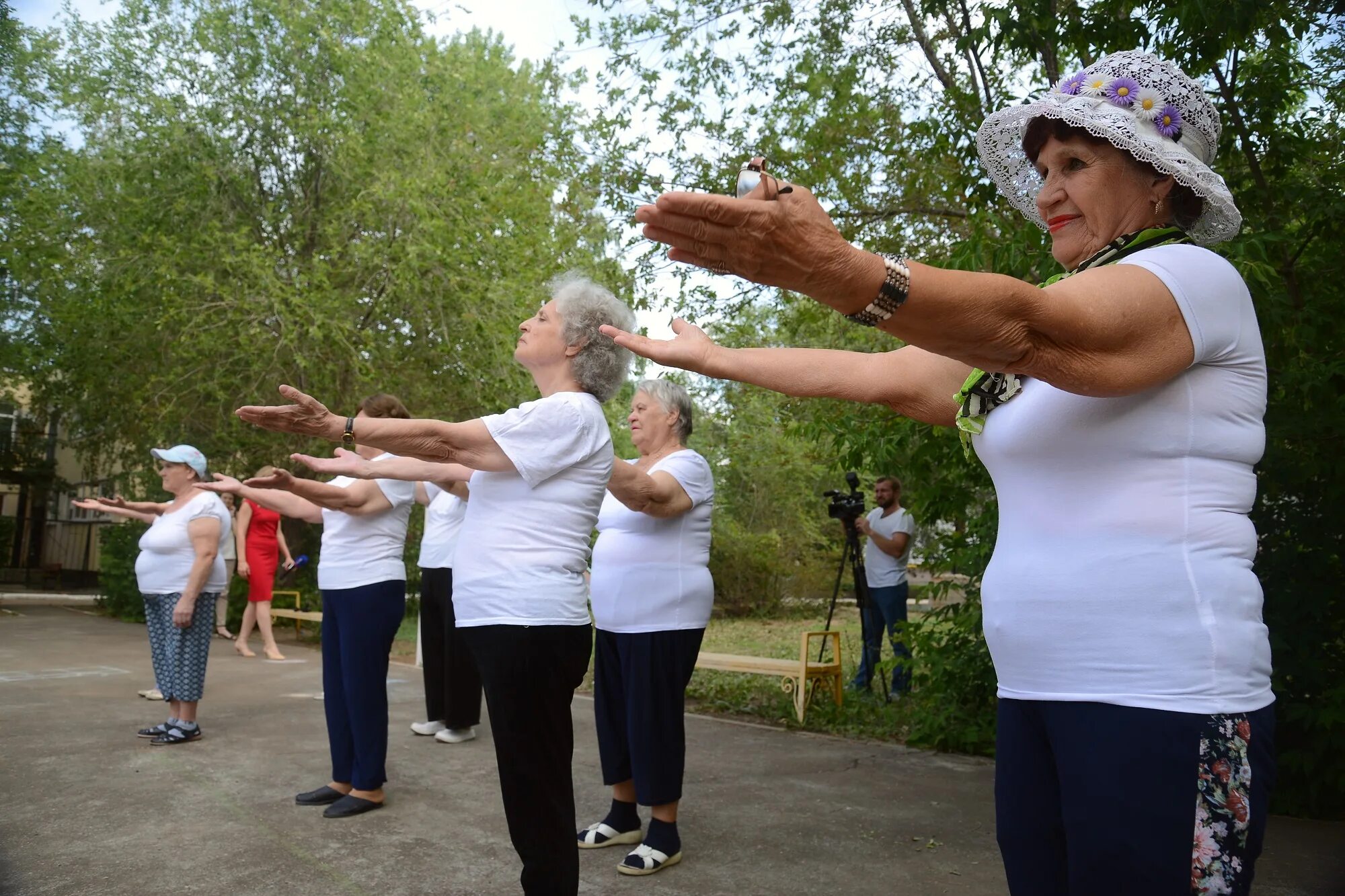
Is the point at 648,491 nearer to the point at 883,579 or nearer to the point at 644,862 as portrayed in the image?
the point at 644,862

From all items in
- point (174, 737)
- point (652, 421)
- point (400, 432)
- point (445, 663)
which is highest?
point (652, 421)

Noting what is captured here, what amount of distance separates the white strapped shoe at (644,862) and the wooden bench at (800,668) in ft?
11.8

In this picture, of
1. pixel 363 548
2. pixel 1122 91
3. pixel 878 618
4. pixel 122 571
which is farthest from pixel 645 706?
pixel 122 571

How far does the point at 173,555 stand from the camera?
711 cm

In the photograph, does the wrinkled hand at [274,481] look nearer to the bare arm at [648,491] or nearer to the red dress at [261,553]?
the bare arm at [648,491]

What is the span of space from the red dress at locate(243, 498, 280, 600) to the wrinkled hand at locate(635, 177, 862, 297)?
11.6m

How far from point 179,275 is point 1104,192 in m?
15.3

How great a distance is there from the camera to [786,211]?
124cm

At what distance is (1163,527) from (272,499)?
15.2 feet

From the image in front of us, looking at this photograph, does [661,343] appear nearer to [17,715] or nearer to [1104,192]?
[1104,192]

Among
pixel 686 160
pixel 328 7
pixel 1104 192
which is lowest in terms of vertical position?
pixel 1104 192

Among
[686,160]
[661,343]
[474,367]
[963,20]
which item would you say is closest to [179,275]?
[474,367]

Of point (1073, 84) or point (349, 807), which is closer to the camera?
point (1073, 84)

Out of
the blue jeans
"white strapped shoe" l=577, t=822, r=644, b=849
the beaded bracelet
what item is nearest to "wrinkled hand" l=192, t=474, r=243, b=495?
"white strapped shoe" l=577, t=822, r=644, b=849
